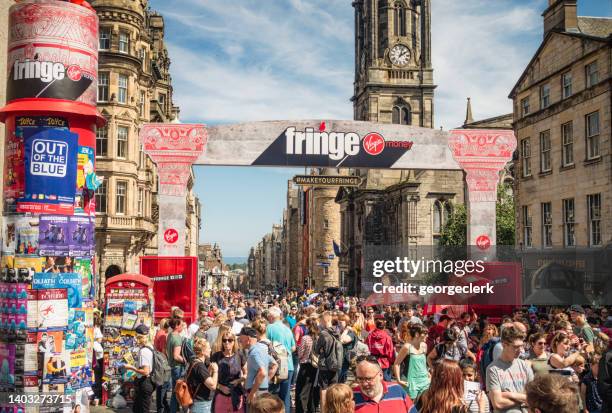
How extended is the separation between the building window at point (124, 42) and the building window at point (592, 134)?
2115 centimetres

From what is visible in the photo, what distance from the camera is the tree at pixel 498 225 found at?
4953cm

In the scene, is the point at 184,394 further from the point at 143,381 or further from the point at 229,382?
the point at 143,381

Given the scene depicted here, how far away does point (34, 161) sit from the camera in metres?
8.80

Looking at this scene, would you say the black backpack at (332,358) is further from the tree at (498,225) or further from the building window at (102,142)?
the tree at (498,225)

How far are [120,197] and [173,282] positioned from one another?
17.2 meters

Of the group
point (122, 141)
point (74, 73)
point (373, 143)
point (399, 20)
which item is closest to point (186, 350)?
point (74, 73)

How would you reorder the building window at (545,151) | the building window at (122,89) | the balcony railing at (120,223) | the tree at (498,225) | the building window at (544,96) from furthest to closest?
1. the tree at (498,225)
2. the building window at (122,89)
3. the balcony railing at (120,223)
4. the building window at (544,96)
5. the building window at (545,151)

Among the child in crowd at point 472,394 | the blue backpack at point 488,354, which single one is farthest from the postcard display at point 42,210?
the blue backpack at point 488,354

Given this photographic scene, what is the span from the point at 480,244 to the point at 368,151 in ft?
12.3

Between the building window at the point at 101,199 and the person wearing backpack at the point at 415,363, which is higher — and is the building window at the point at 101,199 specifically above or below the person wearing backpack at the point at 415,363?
above

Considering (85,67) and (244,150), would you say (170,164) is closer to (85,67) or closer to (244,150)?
(244,150)

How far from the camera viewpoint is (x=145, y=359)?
993 cm

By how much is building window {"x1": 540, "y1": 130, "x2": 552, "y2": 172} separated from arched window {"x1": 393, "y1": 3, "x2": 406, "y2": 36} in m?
41.7

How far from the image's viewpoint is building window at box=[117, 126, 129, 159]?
102 ft
